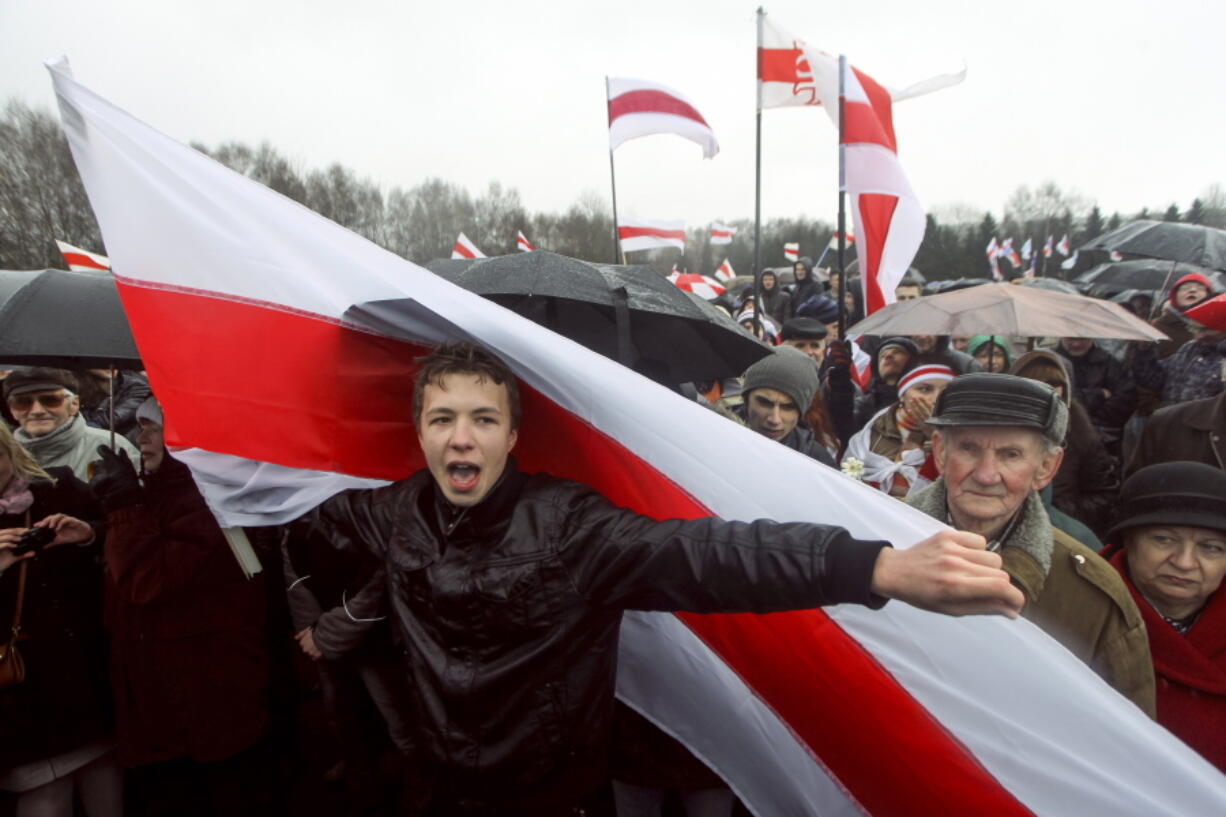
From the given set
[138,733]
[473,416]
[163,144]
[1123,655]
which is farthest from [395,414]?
[1123,655]

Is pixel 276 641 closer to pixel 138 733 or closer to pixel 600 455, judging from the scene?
pixel 138 733

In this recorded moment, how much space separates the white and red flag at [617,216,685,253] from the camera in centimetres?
904

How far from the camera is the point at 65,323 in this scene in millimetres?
2240

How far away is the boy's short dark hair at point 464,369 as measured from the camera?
1543 millimetres

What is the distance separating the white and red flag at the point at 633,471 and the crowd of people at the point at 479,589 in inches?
7.0

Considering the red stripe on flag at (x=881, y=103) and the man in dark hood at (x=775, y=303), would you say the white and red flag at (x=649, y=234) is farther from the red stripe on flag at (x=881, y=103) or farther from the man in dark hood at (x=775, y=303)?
the red stripe on flag at (x=881, y=103)

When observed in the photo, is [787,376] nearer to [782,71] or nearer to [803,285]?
[782,71]

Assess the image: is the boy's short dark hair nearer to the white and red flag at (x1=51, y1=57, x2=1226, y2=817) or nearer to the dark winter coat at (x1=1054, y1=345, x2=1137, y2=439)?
the white and red flag at (x1=51, y1=57, x2=1226, y2=817)

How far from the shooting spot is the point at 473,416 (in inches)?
60.4

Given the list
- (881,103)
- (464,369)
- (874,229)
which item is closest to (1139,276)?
(881,103)

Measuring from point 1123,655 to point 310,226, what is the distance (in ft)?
7.42

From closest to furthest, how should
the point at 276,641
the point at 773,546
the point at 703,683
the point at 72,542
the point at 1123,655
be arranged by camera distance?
the point at 773,546 < the point at 1123,655 < the point at 703,683 < the point at 72,542 < the point at 276,641

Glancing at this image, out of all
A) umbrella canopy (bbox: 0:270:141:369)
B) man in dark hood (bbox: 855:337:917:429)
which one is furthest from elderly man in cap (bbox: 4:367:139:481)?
man in dark hood (bbox: 855:337:917:429)

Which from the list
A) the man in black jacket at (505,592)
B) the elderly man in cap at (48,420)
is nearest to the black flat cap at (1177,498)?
the man in black jacket at (505,592)
